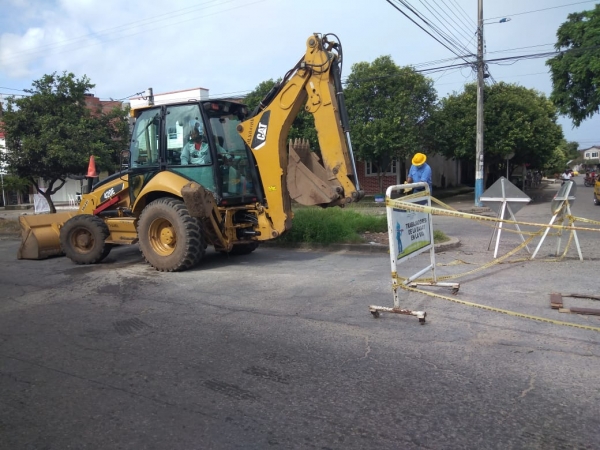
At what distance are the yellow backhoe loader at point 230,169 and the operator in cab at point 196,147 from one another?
0.02m

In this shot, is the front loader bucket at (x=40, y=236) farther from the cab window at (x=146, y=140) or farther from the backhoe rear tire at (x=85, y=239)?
the cab window at (x=146, y=140)

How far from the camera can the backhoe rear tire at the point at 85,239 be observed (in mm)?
9961

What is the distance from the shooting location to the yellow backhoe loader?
8.12m

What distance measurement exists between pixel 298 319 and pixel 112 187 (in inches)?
248

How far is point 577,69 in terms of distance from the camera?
2567 cm

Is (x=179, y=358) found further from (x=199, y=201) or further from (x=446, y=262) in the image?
(x=446, y=262)

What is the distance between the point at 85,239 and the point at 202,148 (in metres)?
3.47

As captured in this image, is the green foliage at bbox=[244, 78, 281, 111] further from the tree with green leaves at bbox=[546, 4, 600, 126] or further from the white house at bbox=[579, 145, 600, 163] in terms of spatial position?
the white house at bbox=[579, 145, 600, 163]

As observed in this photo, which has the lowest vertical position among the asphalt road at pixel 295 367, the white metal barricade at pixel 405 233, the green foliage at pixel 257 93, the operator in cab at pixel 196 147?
the asphalt road at pixel 295 367

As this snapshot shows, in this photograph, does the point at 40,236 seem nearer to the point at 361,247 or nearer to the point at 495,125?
the point at 361,247

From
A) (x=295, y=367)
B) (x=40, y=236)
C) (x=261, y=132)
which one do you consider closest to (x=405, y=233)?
(x=295, y=367)

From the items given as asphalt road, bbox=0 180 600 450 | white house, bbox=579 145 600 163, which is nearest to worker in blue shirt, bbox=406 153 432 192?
asphalt road, bbox=0 180 600 450

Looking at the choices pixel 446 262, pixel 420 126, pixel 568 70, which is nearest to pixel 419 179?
pixel 446 262

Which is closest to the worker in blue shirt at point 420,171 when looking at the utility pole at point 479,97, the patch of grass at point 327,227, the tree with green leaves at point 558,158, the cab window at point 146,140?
the patch of grass at point 327,227
